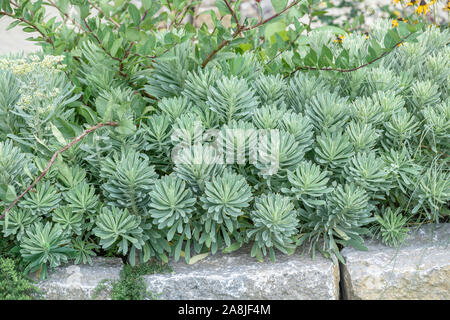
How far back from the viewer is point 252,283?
6.00 feet

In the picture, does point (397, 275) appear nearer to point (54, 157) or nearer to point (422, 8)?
point (54, 157)

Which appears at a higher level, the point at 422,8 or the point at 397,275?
the point at 422,8

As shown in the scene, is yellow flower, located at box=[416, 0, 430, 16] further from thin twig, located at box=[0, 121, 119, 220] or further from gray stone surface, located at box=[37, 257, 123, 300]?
gray stone surface, located at box=[37, 257, 123, 300]

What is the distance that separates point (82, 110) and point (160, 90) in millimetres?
365

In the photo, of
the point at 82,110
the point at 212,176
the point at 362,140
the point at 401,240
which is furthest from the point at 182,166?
the point at 401,240

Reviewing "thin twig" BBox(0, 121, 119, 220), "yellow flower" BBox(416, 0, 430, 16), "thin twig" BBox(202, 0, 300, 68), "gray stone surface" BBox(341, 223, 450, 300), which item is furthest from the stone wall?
"yellow flower" BBox(416, 0, 430, 16)

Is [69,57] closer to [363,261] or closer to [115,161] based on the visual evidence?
[115,161]

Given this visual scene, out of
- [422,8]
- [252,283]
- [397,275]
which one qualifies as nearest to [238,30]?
[252,283]

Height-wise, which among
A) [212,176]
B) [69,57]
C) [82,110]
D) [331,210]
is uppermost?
[69,57]

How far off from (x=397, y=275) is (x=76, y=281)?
1182 millimetres

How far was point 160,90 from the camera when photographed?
224 cm

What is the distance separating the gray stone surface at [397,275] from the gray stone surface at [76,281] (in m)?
0.89

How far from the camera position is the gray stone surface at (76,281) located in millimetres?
1839

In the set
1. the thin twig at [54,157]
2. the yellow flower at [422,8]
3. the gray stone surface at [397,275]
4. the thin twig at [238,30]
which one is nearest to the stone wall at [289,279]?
the gray stone surface at [397,275]
